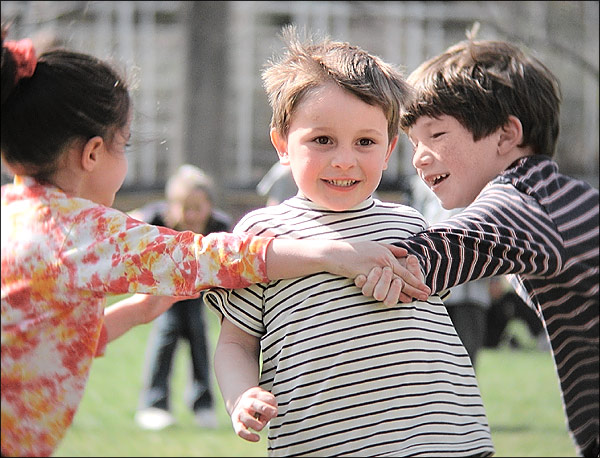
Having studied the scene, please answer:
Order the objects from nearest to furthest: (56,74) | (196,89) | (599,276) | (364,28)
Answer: (56,74) → (599,276) → (196,89) → (364,28)

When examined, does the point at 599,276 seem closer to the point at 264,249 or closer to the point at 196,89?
the point at 264,249

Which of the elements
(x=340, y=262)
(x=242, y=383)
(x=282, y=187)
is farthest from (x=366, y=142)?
(x=282, y=187)

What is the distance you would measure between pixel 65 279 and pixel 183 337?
487 centimetres

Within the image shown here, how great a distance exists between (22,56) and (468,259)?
1.19 metres

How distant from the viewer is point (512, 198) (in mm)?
2574

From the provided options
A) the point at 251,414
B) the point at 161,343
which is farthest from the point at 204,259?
the point at 161,343

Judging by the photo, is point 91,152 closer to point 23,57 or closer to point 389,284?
point 23,57

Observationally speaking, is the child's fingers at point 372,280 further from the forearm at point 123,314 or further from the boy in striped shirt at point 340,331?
the forearm at point 123,314

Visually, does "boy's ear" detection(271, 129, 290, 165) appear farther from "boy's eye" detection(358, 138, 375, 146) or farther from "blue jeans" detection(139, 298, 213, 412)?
"blue jeans" detection(139, 298, 213, 412)

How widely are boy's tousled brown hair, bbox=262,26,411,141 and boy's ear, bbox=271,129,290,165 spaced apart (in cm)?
2

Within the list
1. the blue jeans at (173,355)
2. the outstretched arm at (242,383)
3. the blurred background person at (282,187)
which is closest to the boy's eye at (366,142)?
the outstretched arm at (242,383)

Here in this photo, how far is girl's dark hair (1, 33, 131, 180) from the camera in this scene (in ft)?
7.77

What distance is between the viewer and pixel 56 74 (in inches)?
94.4

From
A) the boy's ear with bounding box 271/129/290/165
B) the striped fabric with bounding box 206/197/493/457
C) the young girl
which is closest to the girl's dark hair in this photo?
the young girl
